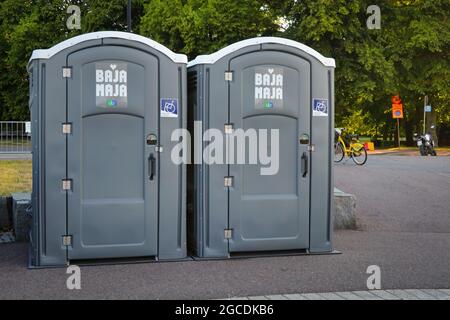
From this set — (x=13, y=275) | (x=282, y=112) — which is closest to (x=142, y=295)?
(x=13, y=275)

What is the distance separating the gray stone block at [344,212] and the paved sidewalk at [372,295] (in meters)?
2.99

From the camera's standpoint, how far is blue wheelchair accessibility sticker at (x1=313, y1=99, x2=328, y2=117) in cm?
650

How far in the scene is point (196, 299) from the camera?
4.75 m

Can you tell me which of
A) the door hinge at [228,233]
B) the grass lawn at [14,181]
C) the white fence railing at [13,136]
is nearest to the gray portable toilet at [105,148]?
the door hinge at [228,233]

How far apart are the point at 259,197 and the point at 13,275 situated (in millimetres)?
2355

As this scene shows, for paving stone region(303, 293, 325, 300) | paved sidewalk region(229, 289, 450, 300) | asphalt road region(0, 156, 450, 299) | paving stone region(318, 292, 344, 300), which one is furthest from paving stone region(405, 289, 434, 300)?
→ paving stone region(303, 293, 325, 300)

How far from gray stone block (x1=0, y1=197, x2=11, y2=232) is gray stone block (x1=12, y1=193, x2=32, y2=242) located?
348 mm

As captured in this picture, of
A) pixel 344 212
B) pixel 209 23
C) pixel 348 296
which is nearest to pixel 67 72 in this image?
Result: pixel 348 296

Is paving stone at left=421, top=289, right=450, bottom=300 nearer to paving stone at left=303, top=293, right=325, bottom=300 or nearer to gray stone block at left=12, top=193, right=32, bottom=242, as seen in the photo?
paving stone at left=303, top=293, right=325, bottom=300

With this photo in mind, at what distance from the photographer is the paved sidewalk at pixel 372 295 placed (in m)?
4.79

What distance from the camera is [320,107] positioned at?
652 cm

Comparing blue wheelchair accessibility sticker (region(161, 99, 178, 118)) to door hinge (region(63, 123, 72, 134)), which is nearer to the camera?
door hinge (region(63, 123, 72, 134))

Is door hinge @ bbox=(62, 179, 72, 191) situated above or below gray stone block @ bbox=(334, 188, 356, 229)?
above
